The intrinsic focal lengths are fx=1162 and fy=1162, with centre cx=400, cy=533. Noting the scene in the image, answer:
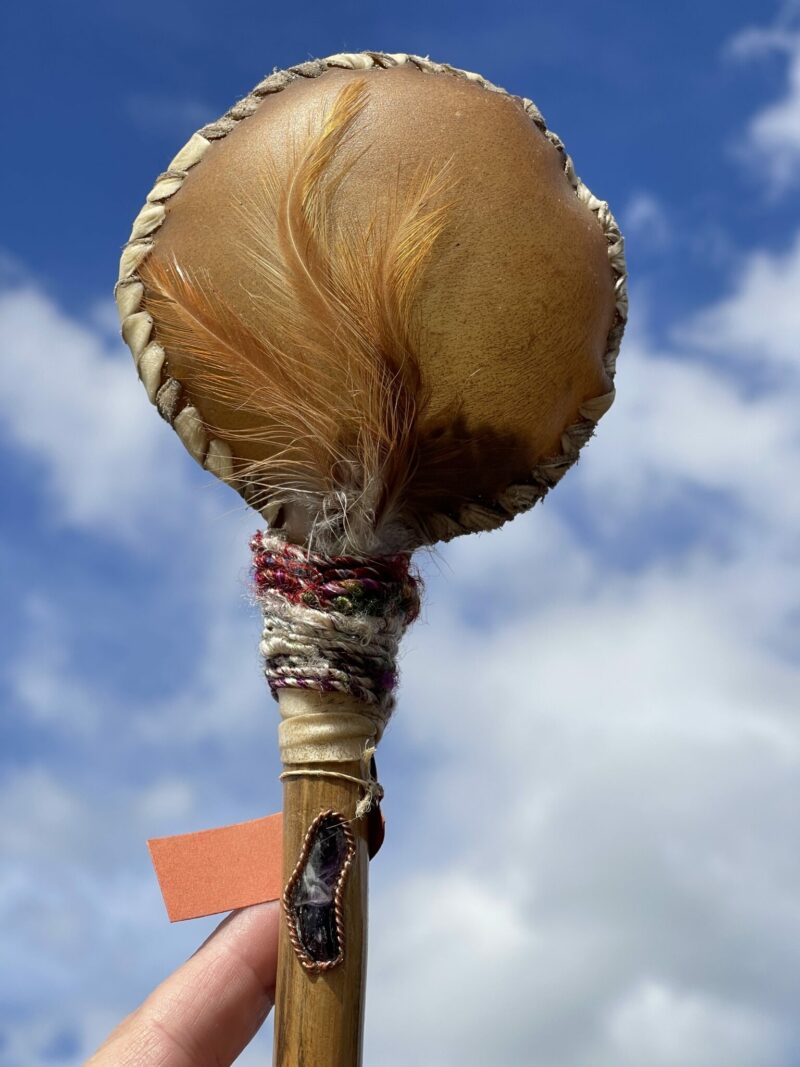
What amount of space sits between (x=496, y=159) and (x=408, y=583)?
664 millimetres

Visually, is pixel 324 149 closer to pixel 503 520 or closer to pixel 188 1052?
pixel 503 520

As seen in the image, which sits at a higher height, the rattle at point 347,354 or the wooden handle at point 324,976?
the rattle at point 347,354

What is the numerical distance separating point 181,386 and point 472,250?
1.64ft

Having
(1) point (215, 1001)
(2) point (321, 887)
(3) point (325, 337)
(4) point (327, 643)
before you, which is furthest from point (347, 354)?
(1) point (215, 1001)

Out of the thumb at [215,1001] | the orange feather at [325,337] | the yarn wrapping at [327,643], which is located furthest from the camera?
the thumb at [215,1001]

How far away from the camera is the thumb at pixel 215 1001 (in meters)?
1.91

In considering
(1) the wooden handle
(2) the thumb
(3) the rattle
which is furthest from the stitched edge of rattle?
(2) the thumb

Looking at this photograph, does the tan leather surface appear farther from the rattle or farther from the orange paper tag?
the orange paper tag

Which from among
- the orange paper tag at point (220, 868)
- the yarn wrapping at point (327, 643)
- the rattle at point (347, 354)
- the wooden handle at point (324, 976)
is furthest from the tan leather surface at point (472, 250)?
the orange paper tag at point (220, 868)

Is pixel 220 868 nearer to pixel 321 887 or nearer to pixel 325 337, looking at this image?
pixel 321 887

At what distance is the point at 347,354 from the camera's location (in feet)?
5.45

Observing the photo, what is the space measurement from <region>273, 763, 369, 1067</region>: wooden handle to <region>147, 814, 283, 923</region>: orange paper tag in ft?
0.67

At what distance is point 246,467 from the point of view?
182 cm

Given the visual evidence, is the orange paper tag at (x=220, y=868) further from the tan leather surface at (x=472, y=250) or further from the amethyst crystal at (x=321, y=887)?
the tan leather surface at (x=472, y=250)
